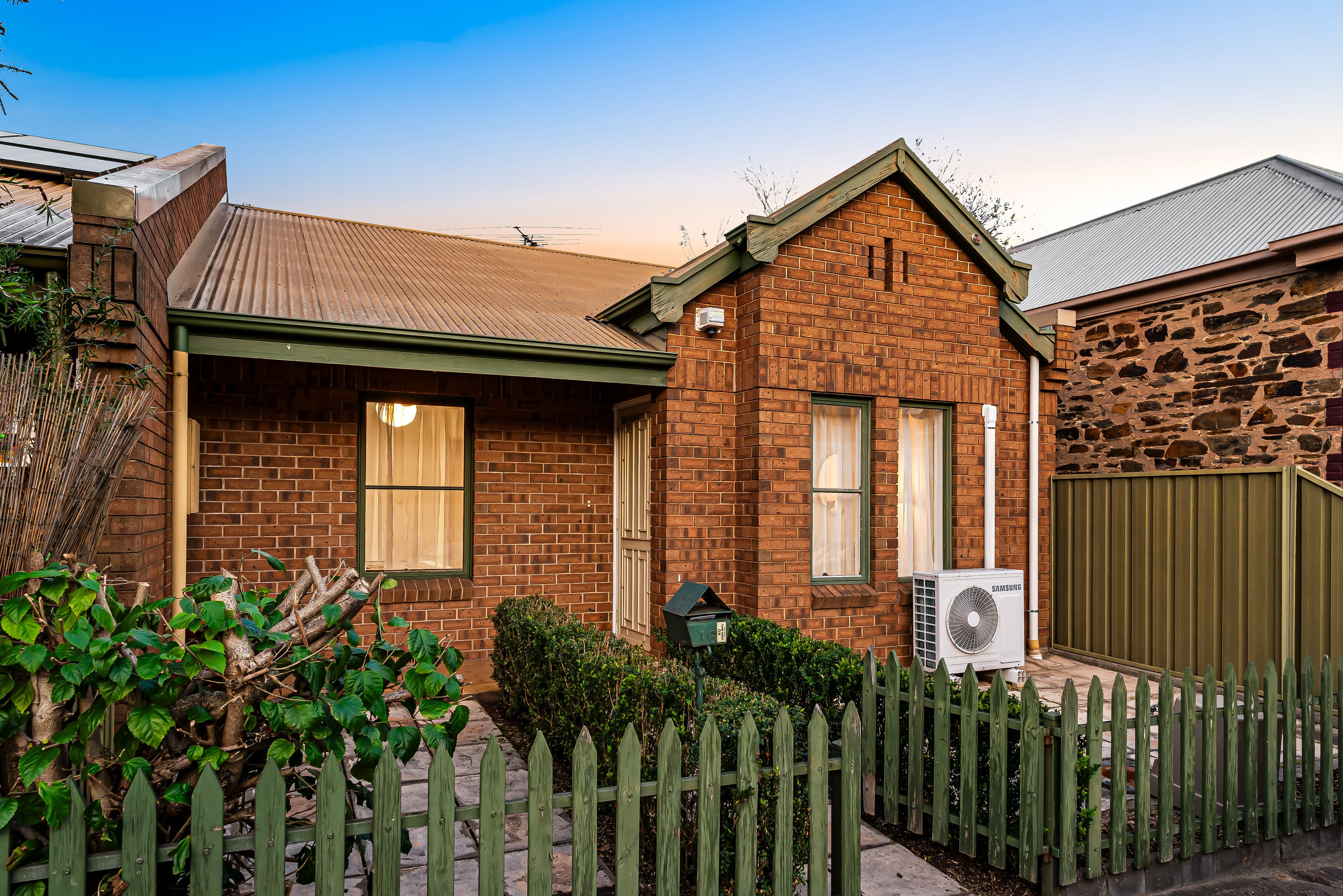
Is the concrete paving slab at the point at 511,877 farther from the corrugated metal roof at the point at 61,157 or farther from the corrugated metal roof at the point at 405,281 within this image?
the corrugated metal roof at the point at 61,157

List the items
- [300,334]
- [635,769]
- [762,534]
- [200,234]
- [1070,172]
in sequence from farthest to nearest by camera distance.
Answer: [1070,172] < [200,234] < [762,534] < [300,334] < [635,769]

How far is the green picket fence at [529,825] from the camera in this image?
2279 millimetres

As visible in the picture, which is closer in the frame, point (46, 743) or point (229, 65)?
point (46, 743)

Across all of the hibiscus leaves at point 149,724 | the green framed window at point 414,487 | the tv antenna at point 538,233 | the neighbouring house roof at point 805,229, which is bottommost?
the hibiscus leaves at point 149,724

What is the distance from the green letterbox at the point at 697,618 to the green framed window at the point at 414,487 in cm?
446

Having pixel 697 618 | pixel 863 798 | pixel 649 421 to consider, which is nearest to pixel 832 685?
pixel 863 798

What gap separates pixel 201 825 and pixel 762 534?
546 cm

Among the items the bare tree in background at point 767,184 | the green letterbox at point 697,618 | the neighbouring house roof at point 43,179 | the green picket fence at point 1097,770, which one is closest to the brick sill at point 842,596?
the green picket fence at point 1097,770

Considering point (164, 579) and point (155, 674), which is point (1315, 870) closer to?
point (155, 674)

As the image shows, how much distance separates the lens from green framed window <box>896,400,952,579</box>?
8320 millimetres

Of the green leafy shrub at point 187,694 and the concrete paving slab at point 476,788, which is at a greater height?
the green leafy shrub at point 187,694

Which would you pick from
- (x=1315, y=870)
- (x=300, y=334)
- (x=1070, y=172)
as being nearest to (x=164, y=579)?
(x=300, y=334)

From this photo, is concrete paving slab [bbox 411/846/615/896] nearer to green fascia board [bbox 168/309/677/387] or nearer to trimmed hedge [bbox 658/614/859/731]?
trimmed hedge [bbox 658/614/859/731]

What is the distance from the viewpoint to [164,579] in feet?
17.3
